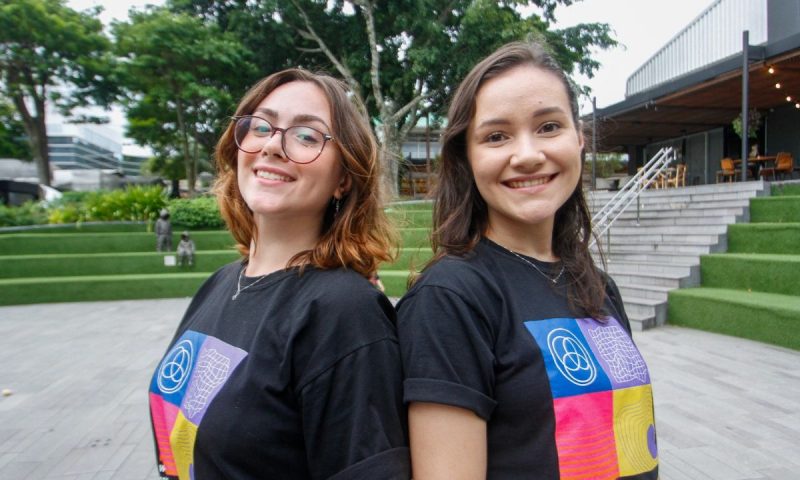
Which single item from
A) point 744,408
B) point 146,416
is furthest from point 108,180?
point 744,408

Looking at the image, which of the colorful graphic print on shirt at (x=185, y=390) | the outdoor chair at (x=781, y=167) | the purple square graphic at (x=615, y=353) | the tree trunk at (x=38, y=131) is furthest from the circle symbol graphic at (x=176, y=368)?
the tree trunk at (x=38, y=131)

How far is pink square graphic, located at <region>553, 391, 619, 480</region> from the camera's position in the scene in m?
1.02

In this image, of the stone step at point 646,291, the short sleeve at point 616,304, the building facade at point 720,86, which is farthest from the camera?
the building facade at point 720,86

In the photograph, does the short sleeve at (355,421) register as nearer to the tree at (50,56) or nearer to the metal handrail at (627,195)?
the metal handrail at (627,195)

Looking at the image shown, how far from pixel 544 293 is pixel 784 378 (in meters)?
4.30

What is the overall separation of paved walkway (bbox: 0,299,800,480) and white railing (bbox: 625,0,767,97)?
335 inches

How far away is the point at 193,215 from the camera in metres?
12.7

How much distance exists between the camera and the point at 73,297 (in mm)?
9391

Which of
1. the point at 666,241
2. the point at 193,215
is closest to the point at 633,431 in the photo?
the point at 666,241

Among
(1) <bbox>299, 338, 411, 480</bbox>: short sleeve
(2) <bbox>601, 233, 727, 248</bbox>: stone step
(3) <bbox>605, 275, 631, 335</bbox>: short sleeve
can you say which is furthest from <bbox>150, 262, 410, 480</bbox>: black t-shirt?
(2) <bbox>601, 233, 727, 248</bbox>: stone step

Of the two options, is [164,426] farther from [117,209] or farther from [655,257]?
[117,209]

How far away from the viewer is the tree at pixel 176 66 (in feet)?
48.3

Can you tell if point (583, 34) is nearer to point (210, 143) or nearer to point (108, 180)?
point (210, 143)

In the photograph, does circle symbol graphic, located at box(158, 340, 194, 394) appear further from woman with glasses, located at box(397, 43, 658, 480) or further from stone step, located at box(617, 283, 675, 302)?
stone step, located at box(617, 283, 675, 302)
